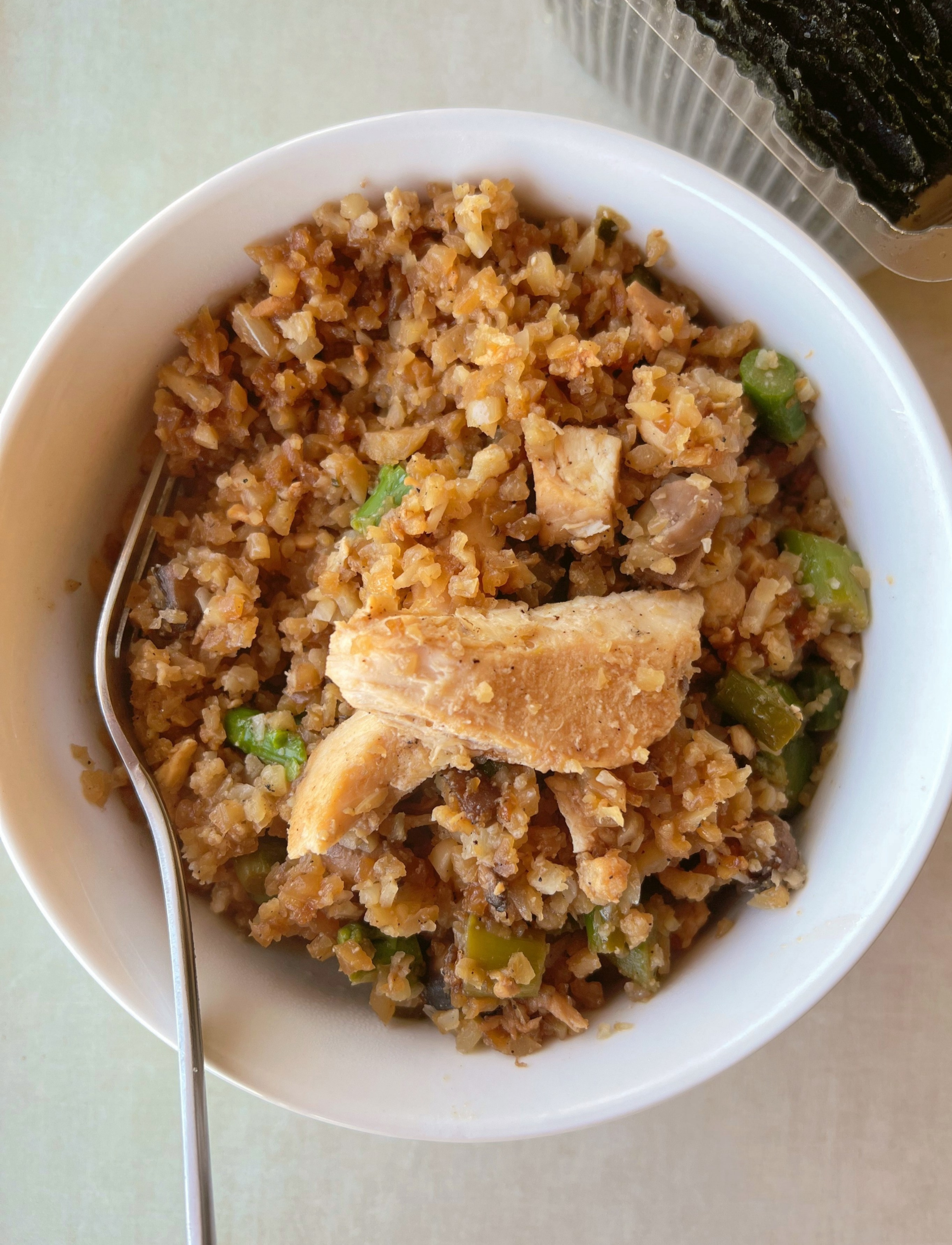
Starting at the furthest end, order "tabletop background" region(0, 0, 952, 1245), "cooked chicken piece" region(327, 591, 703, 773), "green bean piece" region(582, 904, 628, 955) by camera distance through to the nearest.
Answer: "tabletop background" region(0, 0, 952, 1245) → "green bean piece" region(582, 904, 628, 955) → "cooked chicken piece" region(327, 591, 703, 773)

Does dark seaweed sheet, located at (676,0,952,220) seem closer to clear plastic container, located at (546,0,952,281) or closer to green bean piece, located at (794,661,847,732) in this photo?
clear plastic container, located at (546,0,952,281)

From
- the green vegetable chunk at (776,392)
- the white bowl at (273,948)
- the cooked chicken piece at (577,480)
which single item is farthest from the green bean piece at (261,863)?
the green vegetable chunk at (776,392)

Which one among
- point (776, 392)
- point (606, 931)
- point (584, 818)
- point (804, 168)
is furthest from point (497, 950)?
point (804, 168)

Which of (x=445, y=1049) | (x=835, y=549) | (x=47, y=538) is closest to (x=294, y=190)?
(x=47, y=538)

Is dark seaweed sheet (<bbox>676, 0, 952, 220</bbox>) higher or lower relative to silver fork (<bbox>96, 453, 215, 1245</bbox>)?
higher

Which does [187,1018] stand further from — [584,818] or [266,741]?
[584,818]

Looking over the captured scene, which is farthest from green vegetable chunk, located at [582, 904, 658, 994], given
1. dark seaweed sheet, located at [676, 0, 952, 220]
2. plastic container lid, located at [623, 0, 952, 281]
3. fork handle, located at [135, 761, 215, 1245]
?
dark seaweed sheet, located at [676, 0, 952, 220]

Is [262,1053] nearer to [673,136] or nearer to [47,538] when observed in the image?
[47,538]
